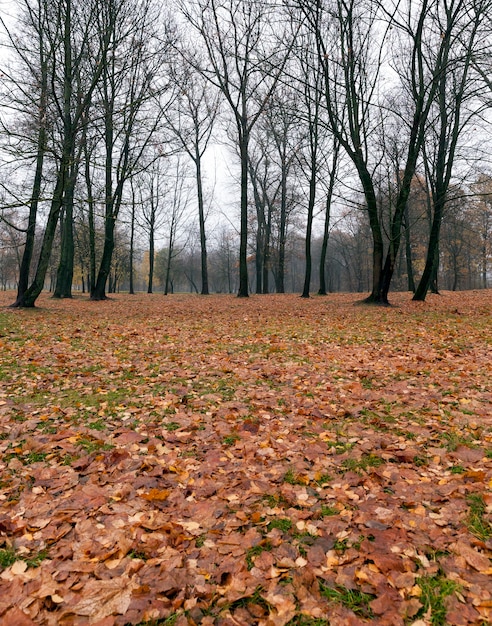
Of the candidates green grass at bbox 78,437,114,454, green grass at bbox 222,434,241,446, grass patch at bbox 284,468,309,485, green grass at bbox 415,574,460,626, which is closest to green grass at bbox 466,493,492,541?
green grass at bbox 415,574,460,626

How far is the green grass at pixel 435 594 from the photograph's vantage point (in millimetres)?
1884

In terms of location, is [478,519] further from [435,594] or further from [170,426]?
[170,426]

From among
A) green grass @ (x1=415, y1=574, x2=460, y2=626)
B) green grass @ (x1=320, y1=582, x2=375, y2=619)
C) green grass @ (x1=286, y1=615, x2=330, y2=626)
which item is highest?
green grass @ (x1=415, y1=574, x2=460, y2=626)

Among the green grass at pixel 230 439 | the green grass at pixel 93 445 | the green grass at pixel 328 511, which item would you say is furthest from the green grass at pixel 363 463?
the green grass at pixel 93 445

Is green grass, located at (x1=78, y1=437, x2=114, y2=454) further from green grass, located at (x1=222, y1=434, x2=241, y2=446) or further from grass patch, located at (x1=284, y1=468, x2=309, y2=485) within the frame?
grass patch, located at (x1=284, y1=468, x2=309, y2=485)

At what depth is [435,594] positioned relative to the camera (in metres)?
2.00

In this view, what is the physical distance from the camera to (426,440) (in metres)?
3.78

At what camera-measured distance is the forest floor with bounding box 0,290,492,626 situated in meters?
2.02

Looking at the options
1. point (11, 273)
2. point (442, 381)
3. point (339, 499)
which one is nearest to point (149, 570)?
point (339, 499)

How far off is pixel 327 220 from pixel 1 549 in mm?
23221

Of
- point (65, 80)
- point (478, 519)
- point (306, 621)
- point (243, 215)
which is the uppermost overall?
point (65, 80)

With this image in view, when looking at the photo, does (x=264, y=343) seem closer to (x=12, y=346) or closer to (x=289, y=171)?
(x=12, y=346)

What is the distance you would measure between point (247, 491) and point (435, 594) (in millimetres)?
1457

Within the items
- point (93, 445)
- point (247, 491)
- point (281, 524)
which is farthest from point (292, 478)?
point (93, 445)
